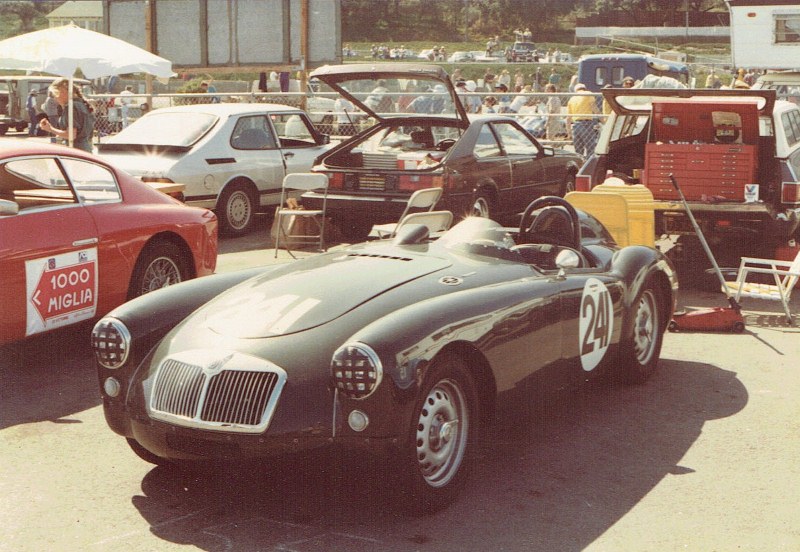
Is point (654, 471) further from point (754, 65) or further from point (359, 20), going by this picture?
point (359, 20)

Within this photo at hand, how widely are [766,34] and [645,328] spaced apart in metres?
14.3

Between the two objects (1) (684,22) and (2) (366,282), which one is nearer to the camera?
(2) (366,282)

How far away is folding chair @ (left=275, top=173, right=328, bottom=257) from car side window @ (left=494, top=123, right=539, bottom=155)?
2.19 meters

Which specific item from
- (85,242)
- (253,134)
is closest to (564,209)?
(85,242)

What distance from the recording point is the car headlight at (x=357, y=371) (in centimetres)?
452

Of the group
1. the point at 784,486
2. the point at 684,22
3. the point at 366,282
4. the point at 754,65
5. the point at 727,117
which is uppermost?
the point at 684,22

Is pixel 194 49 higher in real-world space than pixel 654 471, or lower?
higher

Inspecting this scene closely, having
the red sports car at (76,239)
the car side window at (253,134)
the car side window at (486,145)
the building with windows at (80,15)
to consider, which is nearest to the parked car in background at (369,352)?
the red sports car at (76,239)

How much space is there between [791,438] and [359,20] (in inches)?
3994

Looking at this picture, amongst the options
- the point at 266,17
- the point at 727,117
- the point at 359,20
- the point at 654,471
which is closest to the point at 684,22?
the point at 359,20

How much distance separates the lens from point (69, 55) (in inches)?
549

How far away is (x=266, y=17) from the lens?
2355cm

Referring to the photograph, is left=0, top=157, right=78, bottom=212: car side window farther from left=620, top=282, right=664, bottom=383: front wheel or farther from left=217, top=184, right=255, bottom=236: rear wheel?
left=217, top=184, right=255, bottom=236: rear wheel

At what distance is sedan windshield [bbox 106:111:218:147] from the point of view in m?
13.5
